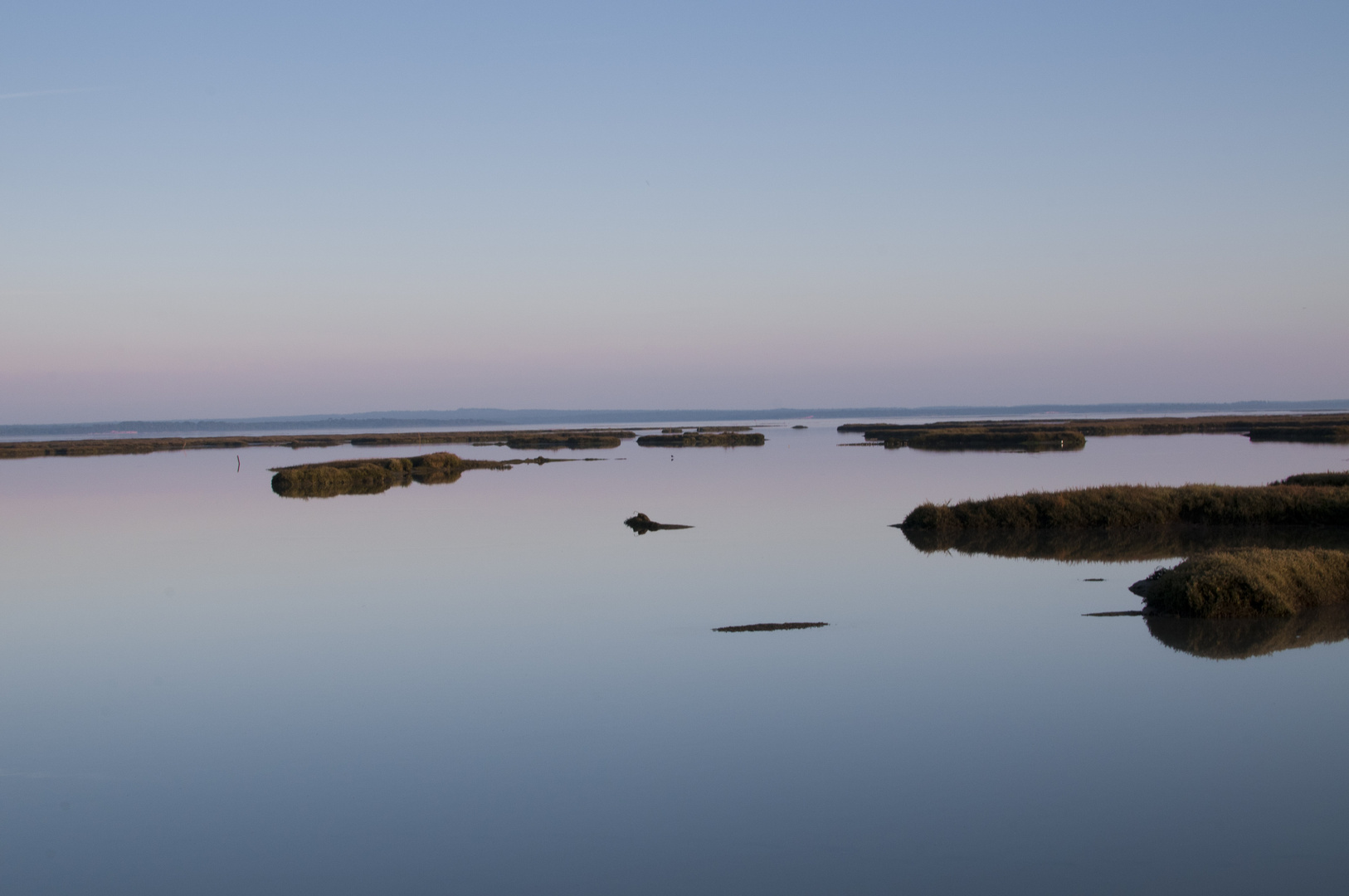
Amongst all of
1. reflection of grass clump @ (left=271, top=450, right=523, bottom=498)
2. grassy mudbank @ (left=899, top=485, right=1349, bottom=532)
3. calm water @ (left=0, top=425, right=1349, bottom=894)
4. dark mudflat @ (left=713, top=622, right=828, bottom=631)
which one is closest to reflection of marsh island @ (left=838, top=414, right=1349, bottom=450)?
reflection of grass clump @ (left=271, top=450, right=523, bottom=498)

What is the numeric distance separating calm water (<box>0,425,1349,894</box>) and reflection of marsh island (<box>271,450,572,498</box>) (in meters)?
22.2

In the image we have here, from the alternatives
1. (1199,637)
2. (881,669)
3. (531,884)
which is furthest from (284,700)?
(1199,637)

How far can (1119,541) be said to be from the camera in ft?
88.6

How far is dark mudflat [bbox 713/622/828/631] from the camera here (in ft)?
57.7

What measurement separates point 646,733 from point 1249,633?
402 inches

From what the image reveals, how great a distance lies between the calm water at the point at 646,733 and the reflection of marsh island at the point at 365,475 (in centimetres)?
2219

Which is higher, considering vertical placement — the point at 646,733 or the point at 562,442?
the point at 646,733

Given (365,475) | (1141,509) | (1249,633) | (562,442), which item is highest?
(1141,509)

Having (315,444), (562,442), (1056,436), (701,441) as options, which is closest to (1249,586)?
(1056,436)

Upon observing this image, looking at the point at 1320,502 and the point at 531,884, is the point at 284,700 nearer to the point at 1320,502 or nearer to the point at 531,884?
the point at 531,884

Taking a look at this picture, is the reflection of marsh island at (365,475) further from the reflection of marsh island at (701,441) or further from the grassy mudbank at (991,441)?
the grassy mudbank at (991,441)

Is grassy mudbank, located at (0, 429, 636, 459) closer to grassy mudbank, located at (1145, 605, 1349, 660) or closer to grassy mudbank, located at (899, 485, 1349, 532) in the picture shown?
grassy mudbank, located at (899, 485, 1349, 532)

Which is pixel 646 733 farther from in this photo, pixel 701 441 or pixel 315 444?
pixel 315 444

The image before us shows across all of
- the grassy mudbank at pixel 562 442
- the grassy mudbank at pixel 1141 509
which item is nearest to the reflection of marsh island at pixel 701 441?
the grassy mudbank at pixel 562 442
